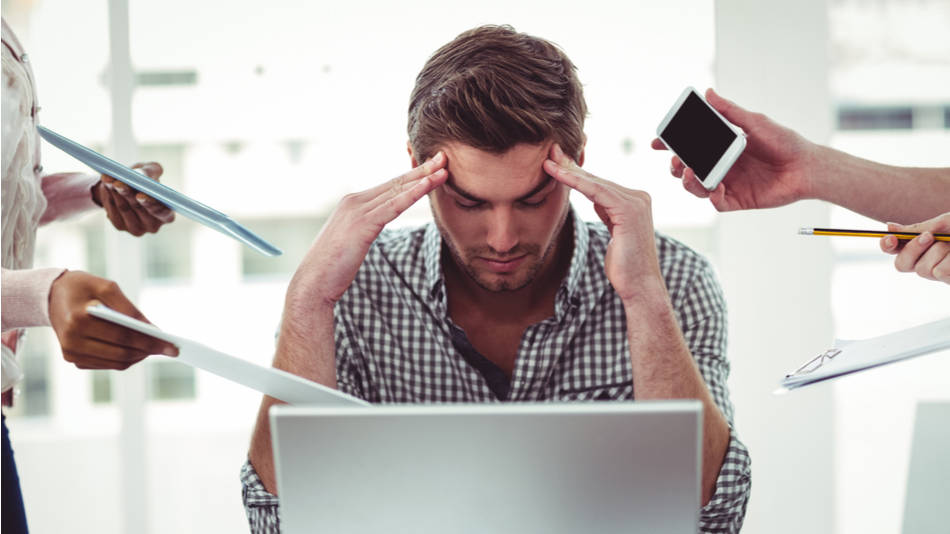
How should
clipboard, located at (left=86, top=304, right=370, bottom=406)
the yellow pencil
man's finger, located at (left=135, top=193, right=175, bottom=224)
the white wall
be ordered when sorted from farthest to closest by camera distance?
the white wall, man's finger, located at (left=135, top=193, right=175, bottom=224), the yellow pencil, clipboard, located at (left=86, top=304, right=370, bottom=406)

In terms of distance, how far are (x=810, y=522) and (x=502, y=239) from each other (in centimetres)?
191

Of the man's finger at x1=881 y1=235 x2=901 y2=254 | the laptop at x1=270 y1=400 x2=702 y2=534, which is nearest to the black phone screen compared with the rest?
the man's finger at x1=881 y1=235 x2=901 y2=254

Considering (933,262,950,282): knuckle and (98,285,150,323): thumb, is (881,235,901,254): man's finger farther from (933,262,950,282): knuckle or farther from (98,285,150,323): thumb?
(98,285,150,323): thumb

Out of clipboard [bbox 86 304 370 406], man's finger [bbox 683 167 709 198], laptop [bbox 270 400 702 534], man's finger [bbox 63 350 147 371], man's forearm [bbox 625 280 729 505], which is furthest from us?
man's finger [bbox 683 167 709 198]

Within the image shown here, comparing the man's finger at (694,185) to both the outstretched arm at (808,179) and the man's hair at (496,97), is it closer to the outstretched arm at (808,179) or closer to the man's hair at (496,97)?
the outstretched arm at (808,179)

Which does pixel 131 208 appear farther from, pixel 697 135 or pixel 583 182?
pixel 697 135

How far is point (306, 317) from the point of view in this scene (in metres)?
1.29

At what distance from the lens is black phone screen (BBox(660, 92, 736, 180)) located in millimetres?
1298

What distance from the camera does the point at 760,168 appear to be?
1.51 meters

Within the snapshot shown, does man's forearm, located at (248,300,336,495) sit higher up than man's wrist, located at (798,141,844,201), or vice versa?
man's wrist, located at (798,141,844,201)

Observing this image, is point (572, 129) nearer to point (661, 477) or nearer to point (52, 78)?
point (661, 477)

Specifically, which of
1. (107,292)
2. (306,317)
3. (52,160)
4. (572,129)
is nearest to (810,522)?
Result: (572,129)

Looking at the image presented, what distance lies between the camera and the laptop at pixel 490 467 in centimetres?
60

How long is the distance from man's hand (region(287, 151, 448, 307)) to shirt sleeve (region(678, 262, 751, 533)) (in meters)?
0.60
